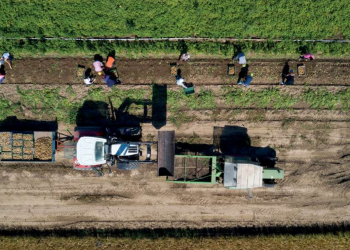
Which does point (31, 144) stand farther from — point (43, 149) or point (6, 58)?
point (6, 58)

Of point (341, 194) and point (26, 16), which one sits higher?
point (26, 16)

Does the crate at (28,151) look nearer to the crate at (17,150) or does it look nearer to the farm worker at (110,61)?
the crate at (17,150)

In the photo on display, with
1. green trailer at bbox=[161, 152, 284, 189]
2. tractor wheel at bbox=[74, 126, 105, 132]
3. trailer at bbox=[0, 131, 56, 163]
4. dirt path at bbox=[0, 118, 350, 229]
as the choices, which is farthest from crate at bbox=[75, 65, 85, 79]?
green trailer at bbox=[161, 152, 284, 189]

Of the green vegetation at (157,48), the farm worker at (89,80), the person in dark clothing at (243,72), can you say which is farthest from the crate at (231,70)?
the farm worker at (89,80)

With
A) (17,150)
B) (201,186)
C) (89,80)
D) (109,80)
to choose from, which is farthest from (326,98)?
(17,150)

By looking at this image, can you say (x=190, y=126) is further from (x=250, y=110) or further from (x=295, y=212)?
(x=295, y=212)

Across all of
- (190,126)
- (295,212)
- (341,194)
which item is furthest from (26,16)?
(341,194)
